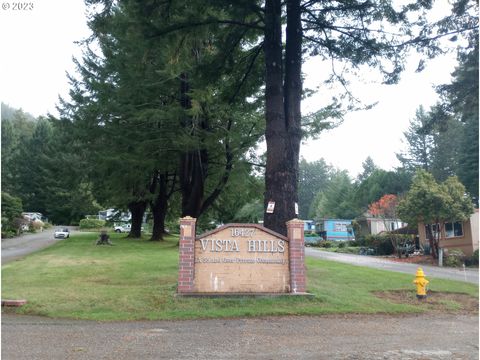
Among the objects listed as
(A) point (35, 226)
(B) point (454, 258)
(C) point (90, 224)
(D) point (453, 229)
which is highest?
(C) point (90, 224)

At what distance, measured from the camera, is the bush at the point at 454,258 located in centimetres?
2708

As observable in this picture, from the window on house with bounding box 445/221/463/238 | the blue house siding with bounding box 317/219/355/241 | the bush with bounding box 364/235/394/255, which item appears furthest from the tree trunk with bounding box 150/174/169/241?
the blue house siding with bounding box 317/219/355/241

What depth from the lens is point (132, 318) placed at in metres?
8.54

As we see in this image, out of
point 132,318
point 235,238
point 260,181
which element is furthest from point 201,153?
point 132,318

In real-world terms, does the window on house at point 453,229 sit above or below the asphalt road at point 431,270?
above

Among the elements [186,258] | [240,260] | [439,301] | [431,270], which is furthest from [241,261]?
[431,270]

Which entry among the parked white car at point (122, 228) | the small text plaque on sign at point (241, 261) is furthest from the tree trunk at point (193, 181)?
the parked white car at point (122, 228)

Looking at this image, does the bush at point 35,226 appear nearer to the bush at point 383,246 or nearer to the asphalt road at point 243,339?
the bush at point 383,246

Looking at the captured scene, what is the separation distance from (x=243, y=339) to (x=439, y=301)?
20.8ft

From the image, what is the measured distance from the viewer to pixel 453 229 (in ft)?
104

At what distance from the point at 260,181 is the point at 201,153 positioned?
5.47 meters

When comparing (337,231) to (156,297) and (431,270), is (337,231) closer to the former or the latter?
(431,270)

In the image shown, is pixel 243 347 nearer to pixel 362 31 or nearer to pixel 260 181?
pixel 362 31

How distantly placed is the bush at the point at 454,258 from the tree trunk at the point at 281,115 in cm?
1868
